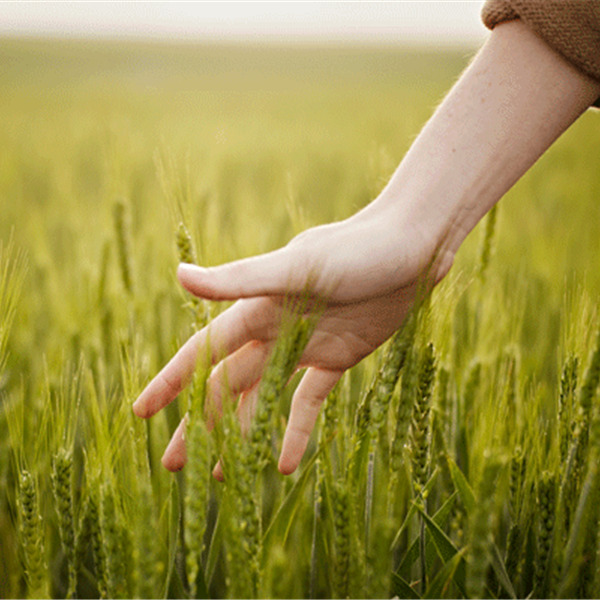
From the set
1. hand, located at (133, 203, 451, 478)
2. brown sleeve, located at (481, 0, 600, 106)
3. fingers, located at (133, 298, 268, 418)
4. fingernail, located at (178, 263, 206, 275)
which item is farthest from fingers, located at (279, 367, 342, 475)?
brown sleeve, located at (481, 0, 600, 106)

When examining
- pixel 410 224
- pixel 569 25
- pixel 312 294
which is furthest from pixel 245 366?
pixel 569 25

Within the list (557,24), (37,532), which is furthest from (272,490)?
(557,24)

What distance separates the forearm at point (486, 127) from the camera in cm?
103

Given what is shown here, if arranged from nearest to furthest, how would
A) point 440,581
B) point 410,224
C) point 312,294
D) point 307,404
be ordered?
point 440,581
point 312,294
point 410,224
point 307,404

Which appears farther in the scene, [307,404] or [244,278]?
[307,404]

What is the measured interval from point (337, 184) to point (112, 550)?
172 inches

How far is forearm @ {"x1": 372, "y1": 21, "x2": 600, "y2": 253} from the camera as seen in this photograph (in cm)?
103

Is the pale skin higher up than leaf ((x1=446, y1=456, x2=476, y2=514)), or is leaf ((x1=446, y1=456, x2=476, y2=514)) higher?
the pale skin

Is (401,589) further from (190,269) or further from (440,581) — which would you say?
(190,269)

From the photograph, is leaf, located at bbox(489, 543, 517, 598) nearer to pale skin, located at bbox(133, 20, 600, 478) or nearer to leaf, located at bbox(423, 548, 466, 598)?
leaf, located at bbox(423, 548, 466, 598)

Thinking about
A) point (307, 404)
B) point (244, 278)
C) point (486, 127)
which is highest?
point (486, 127)

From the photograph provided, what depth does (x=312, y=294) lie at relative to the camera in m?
0.91

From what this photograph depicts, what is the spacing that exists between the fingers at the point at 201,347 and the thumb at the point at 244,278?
0.06 meters

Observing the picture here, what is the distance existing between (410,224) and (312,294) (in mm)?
247
